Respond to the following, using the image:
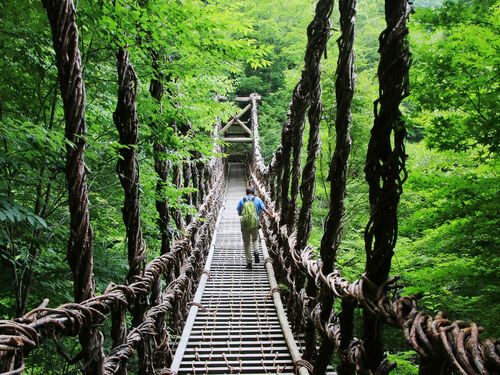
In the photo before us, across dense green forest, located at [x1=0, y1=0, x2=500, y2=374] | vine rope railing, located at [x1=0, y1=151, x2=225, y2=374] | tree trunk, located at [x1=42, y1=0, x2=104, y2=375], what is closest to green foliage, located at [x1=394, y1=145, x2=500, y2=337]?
dense green forest, located at [x1=0, y1=0, x2=500, y2=374]

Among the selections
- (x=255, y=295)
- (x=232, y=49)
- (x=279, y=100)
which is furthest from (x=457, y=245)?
(x=279, y=100)

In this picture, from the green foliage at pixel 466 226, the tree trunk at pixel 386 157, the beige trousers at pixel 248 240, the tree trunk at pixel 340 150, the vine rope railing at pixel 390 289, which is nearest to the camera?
the vine rope railing at pixel 390 289

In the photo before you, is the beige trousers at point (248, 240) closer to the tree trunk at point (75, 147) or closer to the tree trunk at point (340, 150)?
the tree trunk at point (340, 150)

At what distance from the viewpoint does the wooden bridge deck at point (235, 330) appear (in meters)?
2.55

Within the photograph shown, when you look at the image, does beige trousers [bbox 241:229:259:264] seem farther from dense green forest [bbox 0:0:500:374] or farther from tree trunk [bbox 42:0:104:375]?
tree trunk [bbox 42:0:104:375]

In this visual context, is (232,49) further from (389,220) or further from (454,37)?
(389,220)

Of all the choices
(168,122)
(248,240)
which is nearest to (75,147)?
(168,122)

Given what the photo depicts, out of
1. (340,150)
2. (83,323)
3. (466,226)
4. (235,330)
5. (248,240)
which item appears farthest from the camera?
(248,240)

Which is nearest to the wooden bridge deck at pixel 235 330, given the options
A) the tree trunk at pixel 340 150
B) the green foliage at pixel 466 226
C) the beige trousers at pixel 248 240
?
the beige trousers at pixel 248 240

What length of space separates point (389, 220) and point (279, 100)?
54.7ft

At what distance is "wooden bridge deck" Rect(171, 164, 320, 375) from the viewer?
8.38ft

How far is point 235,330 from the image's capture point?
3143 millimetres

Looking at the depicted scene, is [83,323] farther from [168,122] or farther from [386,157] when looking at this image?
[168,122]

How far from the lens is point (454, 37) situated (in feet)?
6.47
